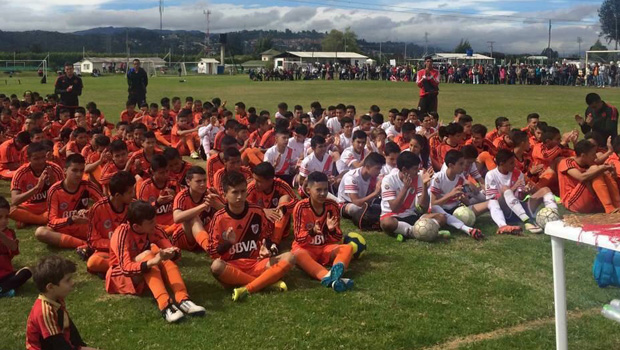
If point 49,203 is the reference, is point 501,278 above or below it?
below

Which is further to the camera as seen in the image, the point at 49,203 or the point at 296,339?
the point at 49,203

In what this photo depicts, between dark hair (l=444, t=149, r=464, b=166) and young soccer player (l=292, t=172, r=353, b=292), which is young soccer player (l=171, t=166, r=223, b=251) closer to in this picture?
young soccer player (l=292, t=172, r=353, b=292)

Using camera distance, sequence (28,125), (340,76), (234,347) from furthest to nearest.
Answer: (340,76), (28,125), (234,347)

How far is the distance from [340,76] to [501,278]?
55121 millimetres

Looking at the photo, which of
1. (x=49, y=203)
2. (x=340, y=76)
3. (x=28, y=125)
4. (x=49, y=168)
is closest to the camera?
(x=49, y=203)

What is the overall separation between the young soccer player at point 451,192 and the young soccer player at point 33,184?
5.12 meters

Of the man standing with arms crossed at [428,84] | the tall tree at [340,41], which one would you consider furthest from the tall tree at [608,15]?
the man standing with arms crossed at [428,84]

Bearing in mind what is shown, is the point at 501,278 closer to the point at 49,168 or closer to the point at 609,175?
the point at 609,175

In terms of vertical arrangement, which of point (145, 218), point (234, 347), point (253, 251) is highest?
point (145, 218)

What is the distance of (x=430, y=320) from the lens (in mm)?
5113

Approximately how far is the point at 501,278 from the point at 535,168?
3716 millimetres

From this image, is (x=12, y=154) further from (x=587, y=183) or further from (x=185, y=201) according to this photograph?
(x=587, y=183)

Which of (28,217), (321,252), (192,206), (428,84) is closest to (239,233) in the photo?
(321,252)

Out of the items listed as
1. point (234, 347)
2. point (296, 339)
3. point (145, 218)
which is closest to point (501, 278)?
point (296, 339)
